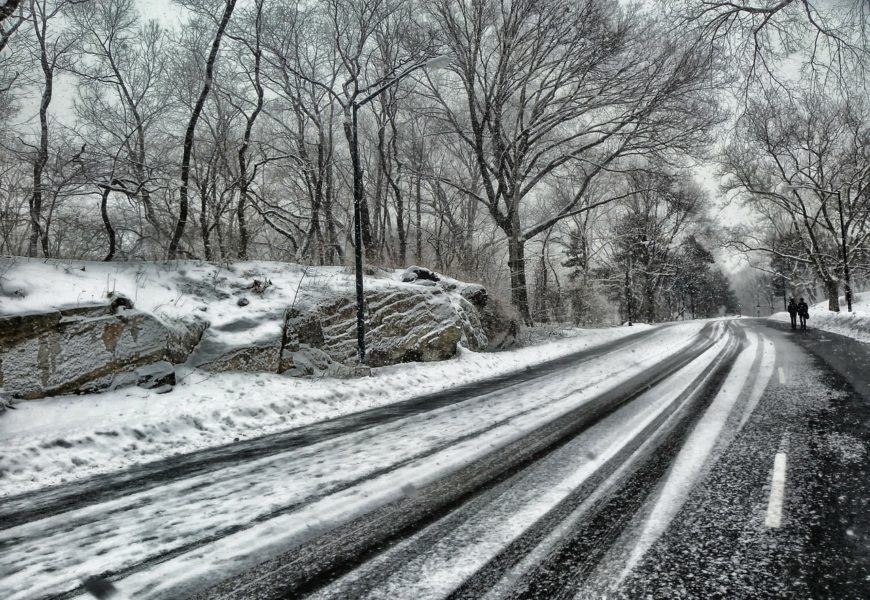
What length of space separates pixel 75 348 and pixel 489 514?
23.4ft

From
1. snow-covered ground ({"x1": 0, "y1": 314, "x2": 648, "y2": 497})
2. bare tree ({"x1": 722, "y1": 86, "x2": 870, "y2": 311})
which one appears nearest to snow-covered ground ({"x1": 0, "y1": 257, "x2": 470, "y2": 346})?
snow-covered ground ({"x1": 0, "y1": 314, "x2": 648, "y2": 497})

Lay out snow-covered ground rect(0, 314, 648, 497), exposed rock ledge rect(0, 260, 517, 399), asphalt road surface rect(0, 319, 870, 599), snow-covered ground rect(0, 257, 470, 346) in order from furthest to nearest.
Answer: snow-covered ground rect(0, 257, 470, 346) → exposed rock ledge rect(0, 260, 517, 399) → snow-covered ground rect(0, 314, 648, 497) → asphalt road surface rect(0, 319, 870, 599)

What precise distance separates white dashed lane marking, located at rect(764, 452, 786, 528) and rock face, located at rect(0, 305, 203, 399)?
8485 mm

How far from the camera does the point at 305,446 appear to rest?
5551mm

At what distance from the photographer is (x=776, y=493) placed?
11.3 ft

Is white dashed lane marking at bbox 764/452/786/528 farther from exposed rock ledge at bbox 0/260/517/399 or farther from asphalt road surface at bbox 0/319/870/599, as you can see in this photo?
exposed rock ledge at bbox 0/260/517/399

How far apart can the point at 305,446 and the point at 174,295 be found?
5.54 meters

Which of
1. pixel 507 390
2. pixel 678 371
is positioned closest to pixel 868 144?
pixel 678 371

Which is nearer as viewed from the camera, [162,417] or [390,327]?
[162,417]

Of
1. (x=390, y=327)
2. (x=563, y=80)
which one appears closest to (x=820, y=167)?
(x=563, y=80)

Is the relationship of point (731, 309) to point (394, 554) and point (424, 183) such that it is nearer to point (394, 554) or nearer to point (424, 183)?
point (424, 183)

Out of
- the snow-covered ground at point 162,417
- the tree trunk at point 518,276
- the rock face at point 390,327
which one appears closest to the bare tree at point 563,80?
the tree trunk at point 518,276

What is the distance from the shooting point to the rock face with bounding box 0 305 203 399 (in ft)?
21.8

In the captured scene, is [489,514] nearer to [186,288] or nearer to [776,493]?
[776,493]
